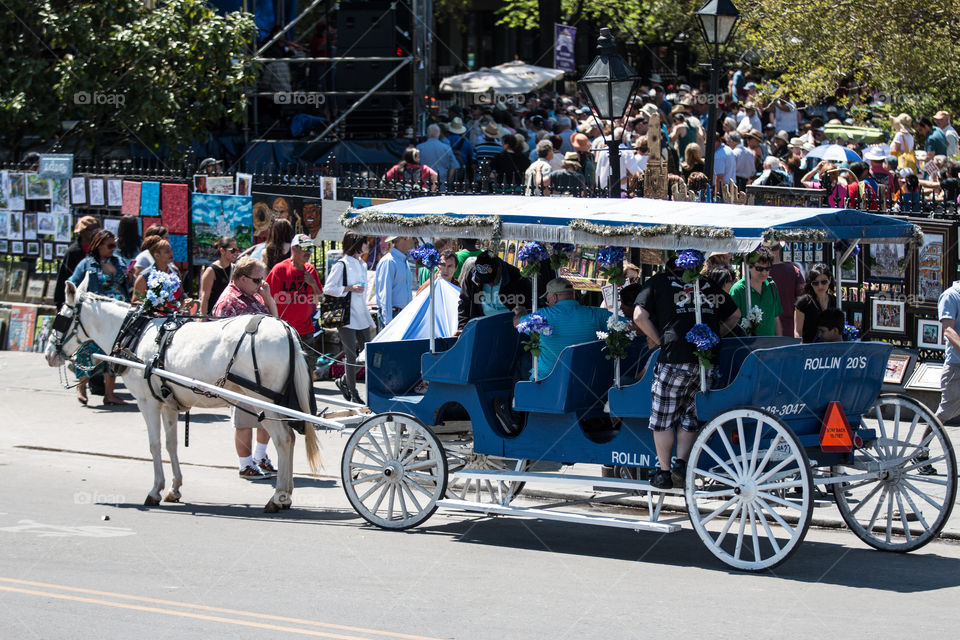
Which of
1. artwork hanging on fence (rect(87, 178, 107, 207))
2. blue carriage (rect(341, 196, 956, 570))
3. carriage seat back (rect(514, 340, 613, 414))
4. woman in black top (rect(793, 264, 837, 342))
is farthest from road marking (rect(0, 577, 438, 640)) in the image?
artwork hanging on fence (rect(87, 178, 107, 207))

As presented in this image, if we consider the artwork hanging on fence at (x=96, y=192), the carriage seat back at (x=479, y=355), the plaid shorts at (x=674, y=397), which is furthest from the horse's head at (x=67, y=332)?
the artwork hanging on fence at (x=96, y=192)

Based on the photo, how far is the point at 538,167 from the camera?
1706 cm

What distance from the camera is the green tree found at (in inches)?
654

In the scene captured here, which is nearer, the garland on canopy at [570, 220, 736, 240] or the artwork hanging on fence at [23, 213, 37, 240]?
the garland on canopy at [570, 220, 736, 240]

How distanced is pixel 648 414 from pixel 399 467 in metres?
1.95

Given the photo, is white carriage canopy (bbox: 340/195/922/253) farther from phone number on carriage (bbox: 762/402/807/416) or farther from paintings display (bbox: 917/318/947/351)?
paintings display (bbox: 917/318/947/351)

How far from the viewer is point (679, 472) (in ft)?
27.3

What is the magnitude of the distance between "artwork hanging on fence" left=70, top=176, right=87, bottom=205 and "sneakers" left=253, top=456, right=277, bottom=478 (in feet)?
26.1

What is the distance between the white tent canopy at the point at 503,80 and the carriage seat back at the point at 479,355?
21425 mm

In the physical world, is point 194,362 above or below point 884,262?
below

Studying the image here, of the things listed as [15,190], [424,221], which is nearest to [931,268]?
[424,221]

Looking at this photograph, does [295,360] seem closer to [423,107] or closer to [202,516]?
[202,516]

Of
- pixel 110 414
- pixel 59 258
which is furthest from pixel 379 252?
pixel 59 258

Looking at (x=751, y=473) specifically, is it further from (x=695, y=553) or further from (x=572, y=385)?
(x=572, y=385)
